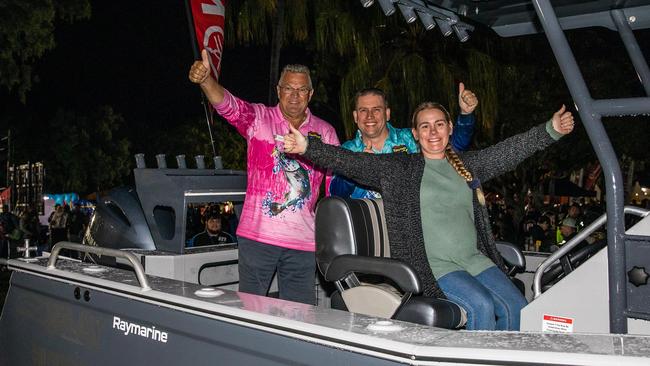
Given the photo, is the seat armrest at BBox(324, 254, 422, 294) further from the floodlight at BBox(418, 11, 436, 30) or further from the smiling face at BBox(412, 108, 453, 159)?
the floodlight at BBox(418, 11, 436, 30)

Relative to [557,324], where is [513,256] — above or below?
above

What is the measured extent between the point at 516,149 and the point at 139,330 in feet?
6.34

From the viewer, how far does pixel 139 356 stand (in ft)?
8.79

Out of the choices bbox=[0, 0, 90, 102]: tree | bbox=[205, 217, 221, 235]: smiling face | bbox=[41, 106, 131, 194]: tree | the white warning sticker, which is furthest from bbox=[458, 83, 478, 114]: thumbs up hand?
bbox=[41, 106, 131, 194]: tree

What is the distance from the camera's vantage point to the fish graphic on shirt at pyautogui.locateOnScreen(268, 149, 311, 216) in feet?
12.4

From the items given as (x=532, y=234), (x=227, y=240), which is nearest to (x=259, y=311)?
(x=227, y=240)

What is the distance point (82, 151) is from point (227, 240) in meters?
40.0

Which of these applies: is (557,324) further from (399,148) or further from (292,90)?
(292,90)

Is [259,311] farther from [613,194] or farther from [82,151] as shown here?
[82,151]

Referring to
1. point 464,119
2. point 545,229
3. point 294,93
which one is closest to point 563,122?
point 464,119

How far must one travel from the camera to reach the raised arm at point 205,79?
11.5ft

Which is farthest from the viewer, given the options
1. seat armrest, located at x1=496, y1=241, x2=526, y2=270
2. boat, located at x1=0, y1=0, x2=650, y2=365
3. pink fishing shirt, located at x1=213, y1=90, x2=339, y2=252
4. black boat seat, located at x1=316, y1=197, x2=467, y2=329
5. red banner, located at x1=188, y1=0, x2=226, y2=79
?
red banner, located at x1=188, y1=0, x2=226, y2=79

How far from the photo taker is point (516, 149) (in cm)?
348

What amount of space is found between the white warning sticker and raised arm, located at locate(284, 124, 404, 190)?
1110mm
